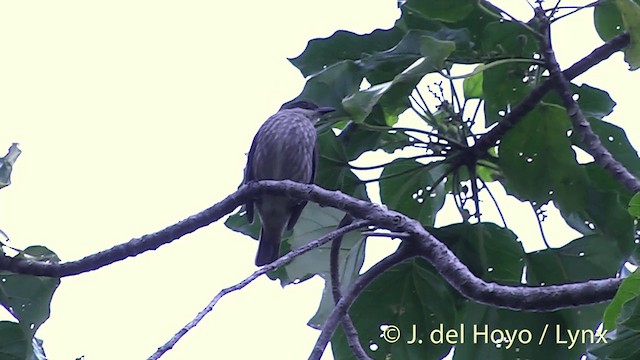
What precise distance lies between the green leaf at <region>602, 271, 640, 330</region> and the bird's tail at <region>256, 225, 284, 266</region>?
2602mm

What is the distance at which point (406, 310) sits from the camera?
3.74m

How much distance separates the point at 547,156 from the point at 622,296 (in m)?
1.51

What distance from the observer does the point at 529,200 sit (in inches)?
147

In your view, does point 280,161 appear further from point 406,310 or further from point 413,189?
point 406,310

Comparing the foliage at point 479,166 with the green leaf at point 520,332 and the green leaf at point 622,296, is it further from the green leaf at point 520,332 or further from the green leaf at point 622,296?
the green leaf at point 622,296

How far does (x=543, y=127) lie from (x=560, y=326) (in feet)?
2.36

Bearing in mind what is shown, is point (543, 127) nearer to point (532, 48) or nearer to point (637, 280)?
point (532, 48)

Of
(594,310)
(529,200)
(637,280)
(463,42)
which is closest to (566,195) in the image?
(529,200)

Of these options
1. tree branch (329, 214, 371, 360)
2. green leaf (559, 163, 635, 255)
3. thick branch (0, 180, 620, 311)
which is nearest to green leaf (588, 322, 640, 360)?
thick branch (0, 180, 620, 311)

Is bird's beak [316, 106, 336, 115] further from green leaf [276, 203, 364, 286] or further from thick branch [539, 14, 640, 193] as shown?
thick branch [539, 14, 640, 193]

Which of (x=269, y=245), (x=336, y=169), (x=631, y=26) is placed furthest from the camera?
(x=269, y=245)

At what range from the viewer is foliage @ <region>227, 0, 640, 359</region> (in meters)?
3.61

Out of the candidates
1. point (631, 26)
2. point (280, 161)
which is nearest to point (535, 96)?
point (631, 26)

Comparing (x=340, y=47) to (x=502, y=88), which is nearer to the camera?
(x=502, y=88)
